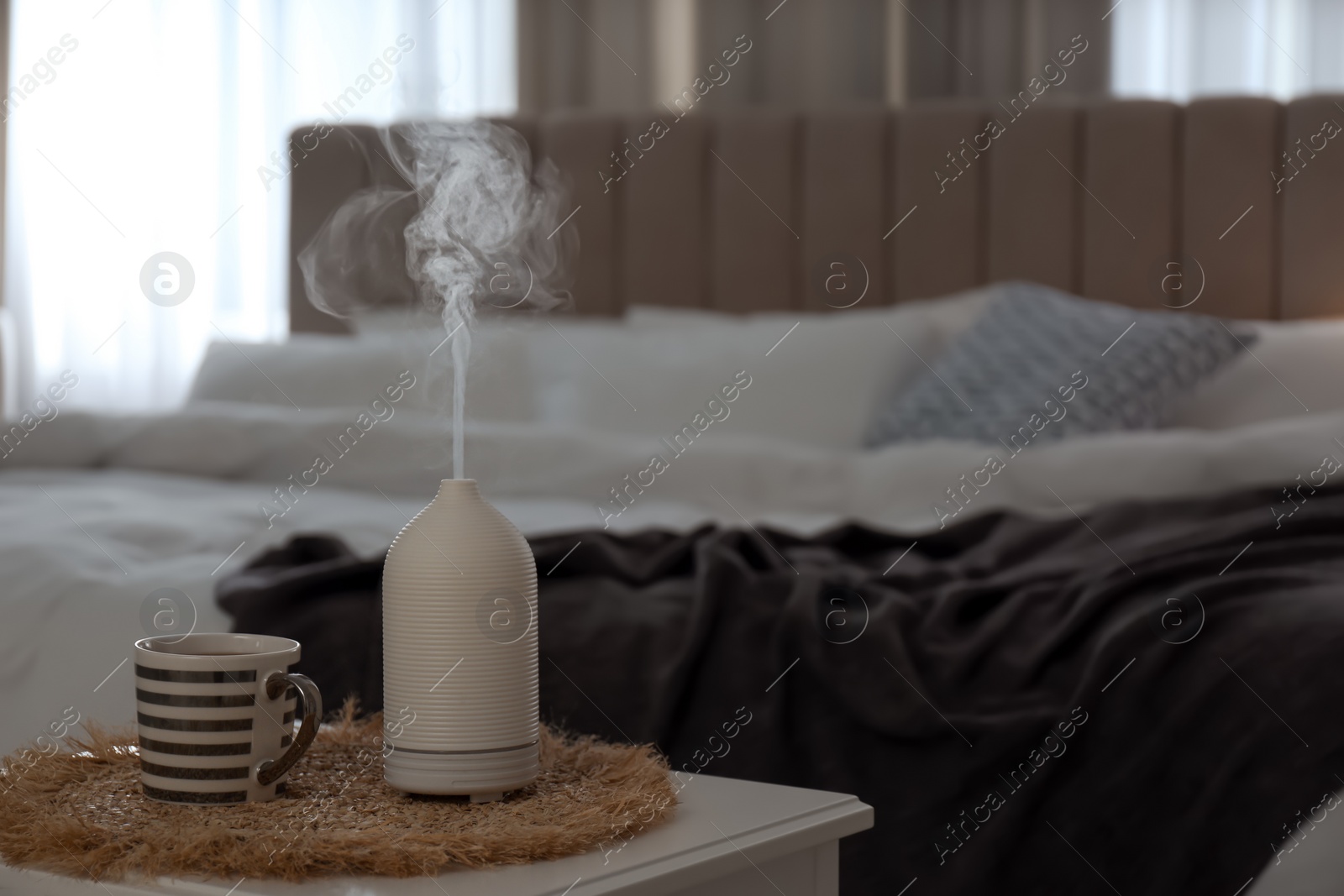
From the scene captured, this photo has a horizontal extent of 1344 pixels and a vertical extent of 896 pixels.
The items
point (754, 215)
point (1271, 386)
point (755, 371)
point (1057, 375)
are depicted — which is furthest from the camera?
point (754, 215)

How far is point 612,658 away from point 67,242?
3.00m

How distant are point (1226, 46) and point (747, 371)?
5.09 ft

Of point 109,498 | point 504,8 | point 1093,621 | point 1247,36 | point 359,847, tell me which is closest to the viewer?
point 359,847

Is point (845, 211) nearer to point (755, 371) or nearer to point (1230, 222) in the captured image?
point (755, 371)

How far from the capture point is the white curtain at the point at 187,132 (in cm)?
359

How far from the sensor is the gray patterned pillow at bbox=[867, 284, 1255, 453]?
2344mm

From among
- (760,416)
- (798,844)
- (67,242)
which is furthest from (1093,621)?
(67,242)

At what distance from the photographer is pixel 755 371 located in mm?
2635

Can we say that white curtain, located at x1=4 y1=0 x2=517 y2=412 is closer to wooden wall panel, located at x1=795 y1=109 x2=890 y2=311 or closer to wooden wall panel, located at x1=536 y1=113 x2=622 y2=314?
wooden wall panel, located at x1=536 y1=113 x2=622 y2=314

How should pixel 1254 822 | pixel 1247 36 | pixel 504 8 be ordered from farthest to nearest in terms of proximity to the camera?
pixel 504 8, pixel 1247 36, pixel 1254 822

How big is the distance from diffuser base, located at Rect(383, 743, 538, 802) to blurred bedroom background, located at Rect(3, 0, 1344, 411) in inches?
111

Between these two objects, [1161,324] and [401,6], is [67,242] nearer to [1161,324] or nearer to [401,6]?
[401,6]

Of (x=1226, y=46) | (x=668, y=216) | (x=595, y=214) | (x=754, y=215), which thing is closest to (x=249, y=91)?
(x=595, y=214)

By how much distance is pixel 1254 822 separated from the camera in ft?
3.73
